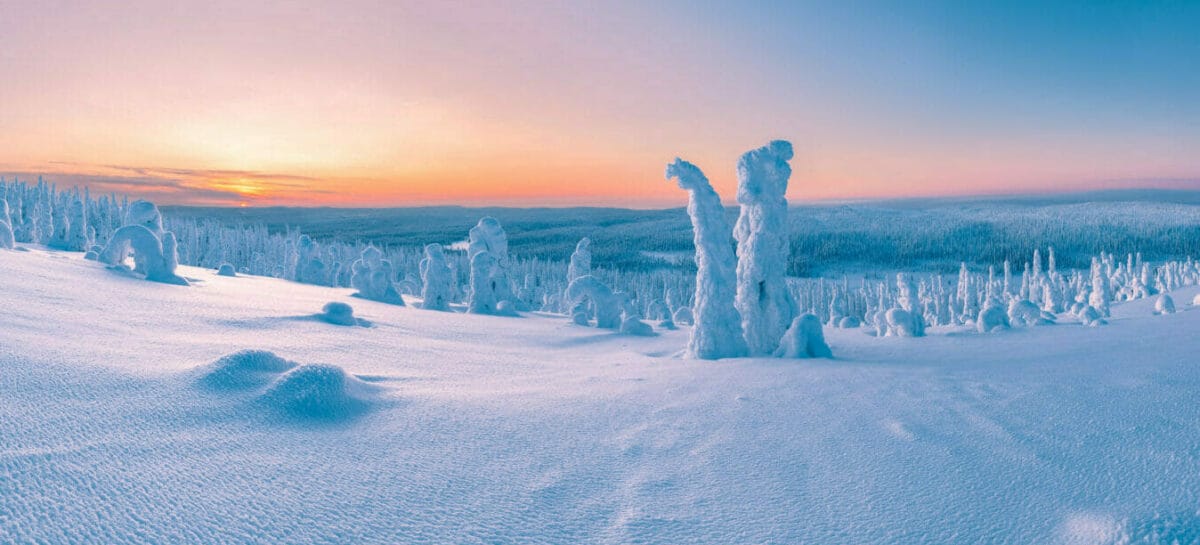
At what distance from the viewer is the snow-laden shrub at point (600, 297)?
70.1 feet

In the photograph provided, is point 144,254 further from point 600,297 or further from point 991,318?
point 991,318

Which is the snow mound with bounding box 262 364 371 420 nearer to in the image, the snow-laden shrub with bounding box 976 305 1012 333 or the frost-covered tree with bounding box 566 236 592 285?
the snow-laden shrub with bounding box 976 305 1012 333

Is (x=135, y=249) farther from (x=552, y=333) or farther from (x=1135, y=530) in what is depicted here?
(x=1135, y=530)

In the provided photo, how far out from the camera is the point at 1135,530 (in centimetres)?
290

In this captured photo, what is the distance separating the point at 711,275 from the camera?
42.6 ft

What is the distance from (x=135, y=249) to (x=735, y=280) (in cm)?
1443

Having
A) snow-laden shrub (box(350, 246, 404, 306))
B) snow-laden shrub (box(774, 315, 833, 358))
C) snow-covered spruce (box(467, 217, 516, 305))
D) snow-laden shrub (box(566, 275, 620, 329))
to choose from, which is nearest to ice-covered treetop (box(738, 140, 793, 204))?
snow-laden shrub (box(774, 315, 833, 358))

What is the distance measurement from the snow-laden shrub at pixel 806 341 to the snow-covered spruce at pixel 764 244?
7.96 feet

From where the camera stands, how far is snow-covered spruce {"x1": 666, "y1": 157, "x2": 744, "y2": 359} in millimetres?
12586

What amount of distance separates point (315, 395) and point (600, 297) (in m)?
17.0

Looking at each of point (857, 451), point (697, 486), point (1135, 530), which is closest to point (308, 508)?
point (697, 486)

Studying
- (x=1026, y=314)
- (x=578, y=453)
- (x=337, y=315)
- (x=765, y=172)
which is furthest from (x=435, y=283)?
(x=578, y=453)

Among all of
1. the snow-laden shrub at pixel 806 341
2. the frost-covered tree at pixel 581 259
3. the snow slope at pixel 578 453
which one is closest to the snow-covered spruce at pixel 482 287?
the frost-covered tree at pixel 581 259

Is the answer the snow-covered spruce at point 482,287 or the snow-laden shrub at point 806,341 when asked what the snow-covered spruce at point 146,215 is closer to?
the snow-covered spruce at point 482,287
